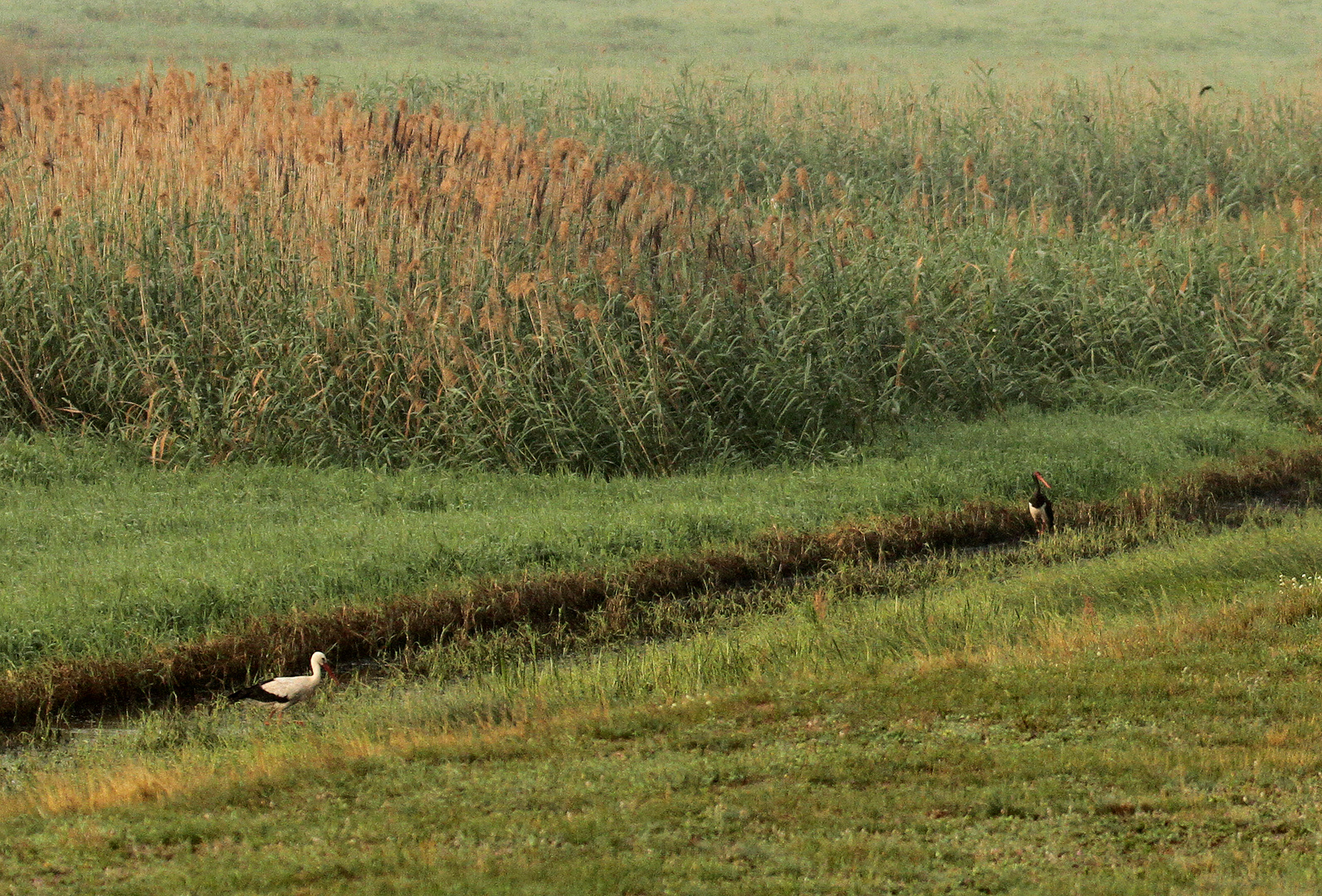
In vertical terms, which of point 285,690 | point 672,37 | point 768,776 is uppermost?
point 672,37

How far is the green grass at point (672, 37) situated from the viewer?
28.3m

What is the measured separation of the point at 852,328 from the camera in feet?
39.6

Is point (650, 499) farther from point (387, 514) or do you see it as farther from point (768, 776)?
point (768, 776)

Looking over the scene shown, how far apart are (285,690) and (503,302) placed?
5.04 metres

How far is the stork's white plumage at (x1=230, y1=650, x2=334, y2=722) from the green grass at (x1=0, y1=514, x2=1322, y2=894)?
0.46 feet

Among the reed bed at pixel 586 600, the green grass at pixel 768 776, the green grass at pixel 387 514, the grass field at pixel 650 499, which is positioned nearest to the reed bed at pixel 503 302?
the grass field at pixel 650 499

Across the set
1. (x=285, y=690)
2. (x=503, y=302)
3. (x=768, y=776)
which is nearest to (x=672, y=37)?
(x=503, y=302)

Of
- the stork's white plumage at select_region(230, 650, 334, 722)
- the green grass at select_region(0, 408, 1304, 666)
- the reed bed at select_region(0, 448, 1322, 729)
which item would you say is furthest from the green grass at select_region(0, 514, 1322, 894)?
the green grass at select_region(0, 408, 1304, 666)

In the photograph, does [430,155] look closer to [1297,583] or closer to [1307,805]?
[1297,583]

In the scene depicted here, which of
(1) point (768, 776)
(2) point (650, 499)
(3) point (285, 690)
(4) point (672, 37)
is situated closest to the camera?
(1) point (768, 776)

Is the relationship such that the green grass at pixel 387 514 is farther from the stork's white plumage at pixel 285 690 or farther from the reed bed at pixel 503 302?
the stork's white plumage at pixel 285 690

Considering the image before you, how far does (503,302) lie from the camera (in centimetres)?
1144

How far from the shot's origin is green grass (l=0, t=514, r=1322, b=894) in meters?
4.77

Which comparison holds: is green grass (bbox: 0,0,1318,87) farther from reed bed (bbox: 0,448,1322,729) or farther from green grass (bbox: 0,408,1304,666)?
reed bed (bbox: 0,448,1322,729)
